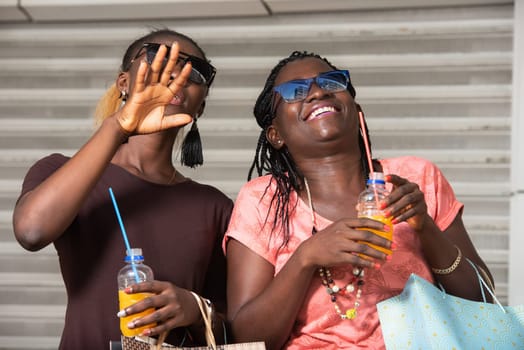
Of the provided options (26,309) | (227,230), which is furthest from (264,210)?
(26,309)

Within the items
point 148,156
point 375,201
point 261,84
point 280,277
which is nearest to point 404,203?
point 375,201

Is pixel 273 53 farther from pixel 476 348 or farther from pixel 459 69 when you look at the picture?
pixel 476 348

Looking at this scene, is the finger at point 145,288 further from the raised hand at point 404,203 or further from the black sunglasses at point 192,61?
the black sunglasses at point 192,61

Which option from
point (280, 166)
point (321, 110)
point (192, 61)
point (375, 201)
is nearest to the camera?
point (375, 201)

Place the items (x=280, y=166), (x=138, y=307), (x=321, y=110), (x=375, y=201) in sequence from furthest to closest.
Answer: (x=280, y=166), (x=321, y=110), (x=375, y=201), (x=138, y=307)

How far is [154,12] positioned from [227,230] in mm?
2850

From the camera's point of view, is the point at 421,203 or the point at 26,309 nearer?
the point at 421,203

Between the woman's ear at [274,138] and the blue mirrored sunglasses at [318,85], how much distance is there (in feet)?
0.83

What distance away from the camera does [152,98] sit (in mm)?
3338

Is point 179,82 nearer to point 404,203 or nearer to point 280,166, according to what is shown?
point 280,166

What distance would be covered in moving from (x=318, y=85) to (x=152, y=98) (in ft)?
2.33

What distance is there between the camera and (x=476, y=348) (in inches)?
125

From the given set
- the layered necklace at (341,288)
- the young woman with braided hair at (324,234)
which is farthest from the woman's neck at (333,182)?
the layered necklace at (341,288)

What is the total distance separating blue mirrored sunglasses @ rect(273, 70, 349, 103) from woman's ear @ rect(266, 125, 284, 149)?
25 centimetres
